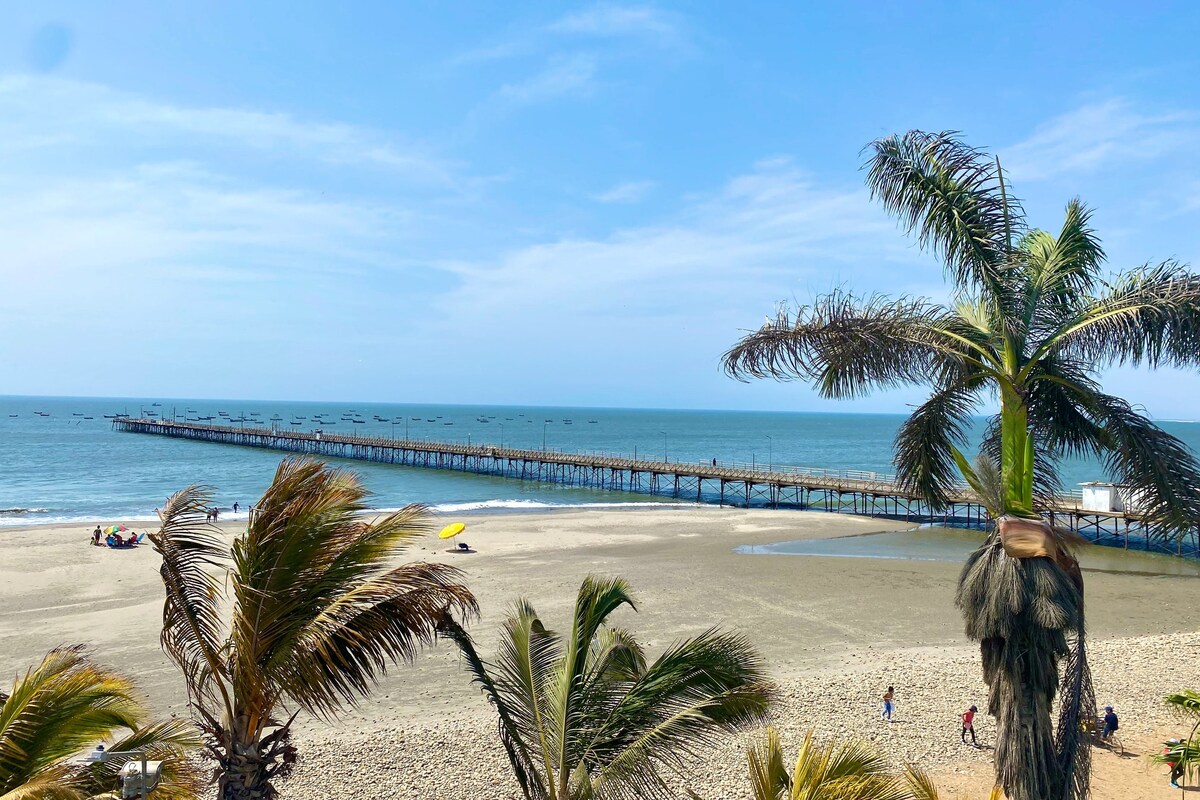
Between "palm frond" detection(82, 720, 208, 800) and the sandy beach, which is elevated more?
"palm frond" detection(82, 720, 208, 800)

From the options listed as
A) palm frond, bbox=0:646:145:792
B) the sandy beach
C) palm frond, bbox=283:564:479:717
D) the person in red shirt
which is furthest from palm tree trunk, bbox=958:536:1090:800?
the person in red shirt

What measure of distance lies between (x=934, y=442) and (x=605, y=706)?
327cm

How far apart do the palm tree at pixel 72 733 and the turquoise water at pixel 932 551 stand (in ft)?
98.6

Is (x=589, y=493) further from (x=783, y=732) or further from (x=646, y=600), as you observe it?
(x=783, y=732)

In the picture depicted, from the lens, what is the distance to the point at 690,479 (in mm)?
80812

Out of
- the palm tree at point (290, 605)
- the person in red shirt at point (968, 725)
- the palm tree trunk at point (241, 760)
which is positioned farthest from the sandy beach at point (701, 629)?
the palm tree at point (290, 605)

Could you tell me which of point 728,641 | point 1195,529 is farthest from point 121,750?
point 1195,529

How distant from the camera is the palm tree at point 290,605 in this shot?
5148 mm

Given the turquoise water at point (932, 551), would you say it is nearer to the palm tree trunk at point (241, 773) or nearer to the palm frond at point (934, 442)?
the palm frond at point (934, 442)

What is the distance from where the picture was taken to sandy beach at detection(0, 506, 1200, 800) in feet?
42.1

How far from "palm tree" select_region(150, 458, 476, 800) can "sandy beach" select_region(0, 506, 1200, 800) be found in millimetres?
7664

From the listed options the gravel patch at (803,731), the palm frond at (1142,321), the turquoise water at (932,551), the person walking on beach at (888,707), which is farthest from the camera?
the turquoise water at (932,551)

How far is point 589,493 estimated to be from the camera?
61.6 metres

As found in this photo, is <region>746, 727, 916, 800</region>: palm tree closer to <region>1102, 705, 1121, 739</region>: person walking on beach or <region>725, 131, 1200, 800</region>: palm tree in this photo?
<region>725, 131, 1200, 800</region>: palm tree
